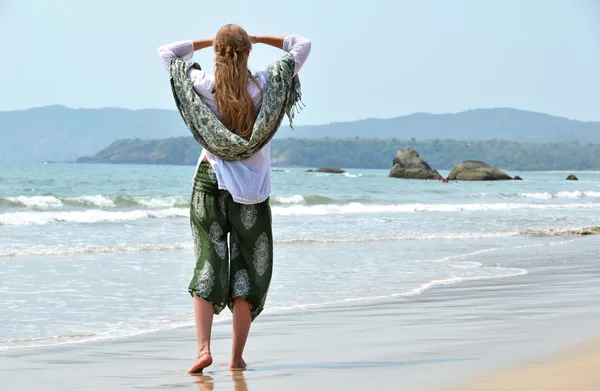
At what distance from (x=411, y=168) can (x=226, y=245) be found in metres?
68.8

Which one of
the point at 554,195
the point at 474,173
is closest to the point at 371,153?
the point at 474,173

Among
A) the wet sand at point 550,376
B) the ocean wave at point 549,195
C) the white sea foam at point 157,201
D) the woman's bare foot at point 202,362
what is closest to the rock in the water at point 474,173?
the ocean wave at point 549,195

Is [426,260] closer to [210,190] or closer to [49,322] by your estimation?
[49,322]

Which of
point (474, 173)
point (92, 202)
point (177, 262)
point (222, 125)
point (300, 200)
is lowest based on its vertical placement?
Result: point (474, 173)

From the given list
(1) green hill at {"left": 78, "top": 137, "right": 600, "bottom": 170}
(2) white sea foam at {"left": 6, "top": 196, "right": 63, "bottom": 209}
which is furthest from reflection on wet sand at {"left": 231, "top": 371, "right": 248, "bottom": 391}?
(1) green hill at {"left": 78, "top": 137, "right": 600, "bottom": 170}

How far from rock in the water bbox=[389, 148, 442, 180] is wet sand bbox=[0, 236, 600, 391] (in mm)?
63193

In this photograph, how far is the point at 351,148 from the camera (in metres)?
162

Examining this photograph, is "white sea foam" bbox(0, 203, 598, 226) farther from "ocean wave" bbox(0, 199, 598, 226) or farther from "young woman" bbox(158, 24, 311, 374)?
"young woman" bbox(158, 24, 311, 374)

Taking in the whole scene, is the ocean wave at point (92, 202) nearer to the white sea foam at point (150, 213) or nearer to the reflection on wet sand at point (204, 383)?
the white sea foam at point (150, 213)

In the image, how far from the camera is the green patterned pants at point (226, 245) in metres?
4.39

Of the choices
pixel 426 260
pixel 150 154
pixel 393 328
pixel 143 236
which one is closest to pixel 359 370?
pixel 393 328

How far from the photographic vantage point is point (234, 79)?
431 cm

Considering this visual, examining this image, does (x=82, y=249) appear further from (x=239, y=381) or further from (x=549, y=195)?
(x=549, y=195)

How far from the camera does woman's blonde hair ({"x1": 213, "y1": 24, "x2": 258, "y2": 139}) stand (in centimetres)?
428
